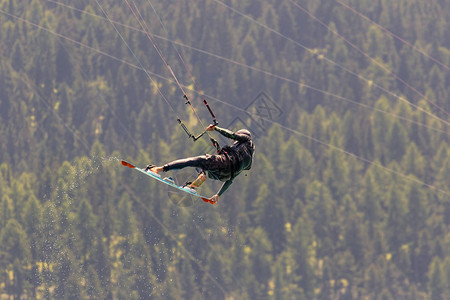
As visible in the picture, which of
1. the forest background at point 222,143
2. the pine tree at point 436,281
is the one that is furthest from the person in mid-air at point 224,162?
the pine tree at point 436,281

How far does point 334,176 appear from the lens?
136 metres

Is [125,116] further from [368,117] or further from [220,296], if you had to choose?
[220,296]

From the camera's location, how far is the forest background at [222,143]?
11088 centimetres

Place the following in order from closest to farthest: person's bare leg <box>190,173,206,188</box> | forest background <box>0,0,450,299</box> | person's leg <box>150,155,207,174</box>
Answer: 1. person's leg <box>150,155,207,174</box>
2. person's bare leg <box>190,173,206,188</box>
3. forest background <box>0,0,450,299</box>

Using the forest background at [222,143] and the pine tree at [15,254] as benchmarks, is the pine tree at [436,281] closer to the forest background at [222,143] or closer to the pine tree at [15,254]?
the forest background at [222,143]

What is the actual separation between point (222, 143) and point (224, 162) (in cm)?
8369

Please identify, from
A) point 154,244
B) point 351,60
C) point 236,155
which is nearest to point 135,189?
point 154,244

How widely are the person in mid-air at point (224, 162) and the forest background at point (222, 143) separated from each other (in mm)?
52719

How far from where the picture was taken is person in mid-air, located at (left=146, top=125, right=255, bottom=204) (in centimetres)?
1813

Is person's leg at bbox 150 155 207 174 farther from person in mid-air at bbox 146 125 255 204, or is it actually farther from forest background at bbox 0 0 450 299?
forest background at bbox 0 0 450 299

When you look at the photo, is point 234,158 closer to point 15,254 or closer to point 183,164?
point 183,164

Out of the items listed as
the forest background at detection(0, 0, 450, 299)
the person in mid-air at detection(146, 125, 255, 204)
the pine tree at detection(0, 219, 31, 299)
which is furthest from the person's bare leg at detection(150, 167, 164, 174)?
the pine tree at detection(0, 219, 31, 299)

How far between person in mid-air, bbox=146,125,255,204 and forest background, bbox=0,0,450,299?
52719mm

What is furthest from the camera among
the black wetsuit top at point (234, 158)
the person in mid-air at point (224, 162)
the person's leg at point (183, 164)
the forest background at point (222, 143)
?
the forest background at point (222, 143)
